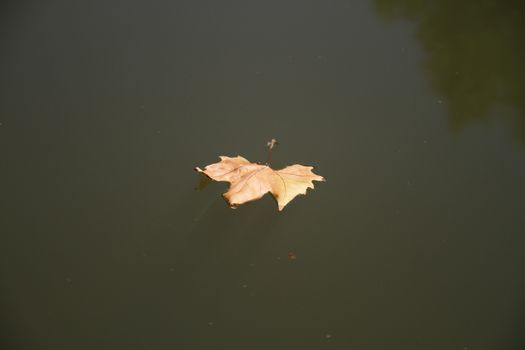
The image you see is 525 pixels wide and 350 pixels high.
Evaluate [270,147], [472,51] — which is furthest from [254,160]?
[472,51]

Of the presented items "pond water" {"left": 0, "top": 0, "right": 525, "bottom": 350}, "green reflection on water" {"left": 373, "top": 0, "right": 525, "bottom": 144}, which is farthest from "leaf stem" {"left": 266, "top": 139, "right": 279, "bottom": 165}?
"green reflection on water" {"left": 373, "top": 0, "right": 525, "bottom": 144}

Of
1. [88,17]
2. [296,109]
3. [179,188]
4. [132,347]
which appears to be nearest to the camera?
[132,347]

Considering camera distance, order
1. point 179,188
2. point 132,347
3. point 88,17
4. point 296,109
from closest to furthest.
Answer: point 132,347
point 179,188
point 296,109
point 88,17

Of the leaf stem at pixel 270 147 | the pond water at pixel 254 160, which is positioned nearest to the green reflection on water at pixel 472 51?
the pond water at pixel 254 160

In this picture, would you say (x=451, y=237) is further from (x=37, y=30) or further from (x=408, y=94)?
(x=37, y=30)

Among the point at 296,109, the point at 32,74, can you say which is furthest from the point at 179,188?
the point at 32,74

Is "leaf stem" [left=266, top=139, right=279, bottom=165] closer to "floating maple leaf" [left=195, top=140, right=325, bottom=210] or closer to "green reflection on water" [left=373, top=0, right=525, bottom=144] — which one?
"floating maple leaf" [left=195, top=140, right=325, bottom=210]
